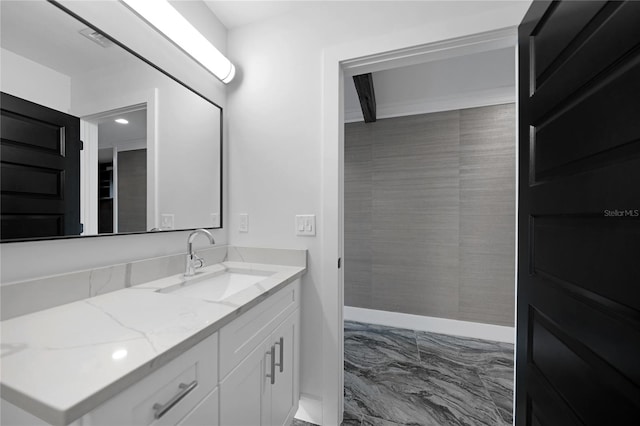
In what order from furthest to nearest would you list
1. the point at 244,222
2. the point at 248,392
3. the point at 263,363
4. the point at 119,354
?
1. the point at 244,222
2. the point at 263,363
3. the point at 248,392
4. the point at 119,354

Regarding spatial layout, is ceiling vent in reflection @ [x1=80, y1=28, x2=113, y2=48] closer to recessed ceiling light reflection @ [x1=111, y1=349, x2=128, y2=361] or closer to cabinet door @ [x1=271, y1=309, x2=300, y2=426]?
recessed ceiling light reflection @ [x1=111, y1=349, x2=128, y2=361]

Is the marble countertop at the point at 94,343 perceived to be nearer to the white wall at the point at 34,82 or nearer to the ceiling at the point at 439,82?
the white wall at the point at 34,82

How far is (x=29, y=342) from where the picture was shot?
24.5 inches

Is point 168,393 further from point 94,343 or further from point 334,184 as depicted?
point 334,184

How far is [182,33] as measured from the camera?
1.24 m

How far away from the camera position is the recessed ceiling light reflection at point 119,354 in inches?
22.0

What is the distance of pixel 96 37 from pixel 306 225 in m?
1.23

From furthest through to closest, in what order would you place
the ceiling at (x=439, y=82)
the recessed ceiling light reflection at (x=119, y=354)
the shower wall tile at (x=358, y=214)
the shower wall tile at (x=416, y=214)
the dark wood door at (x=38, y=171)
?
the shower wall tile at (x=358, y=214) < the shower wall tile at (x=416, y=214) < the ceiling at (x=439, y=82) < the dark wood door at (x=38, y=171) < the recessed ceiling light reflection at (x=119, y=354)

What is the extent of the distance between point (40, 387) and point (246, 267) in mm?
1040

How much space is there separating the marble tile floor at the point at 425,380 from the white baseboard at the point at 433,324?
69 mm

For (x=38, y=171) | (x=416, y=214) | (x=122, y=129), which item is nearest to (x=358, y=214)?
(x=416, y=214)

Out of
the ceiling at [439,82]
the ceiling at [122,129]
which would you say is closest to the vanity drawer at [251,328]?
the ceiling at [122,129]

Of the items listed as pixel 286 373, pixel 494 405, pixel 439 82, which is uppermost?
pixel 439 82

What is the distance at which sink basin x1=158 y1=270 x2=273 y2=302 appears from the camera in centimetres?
117
